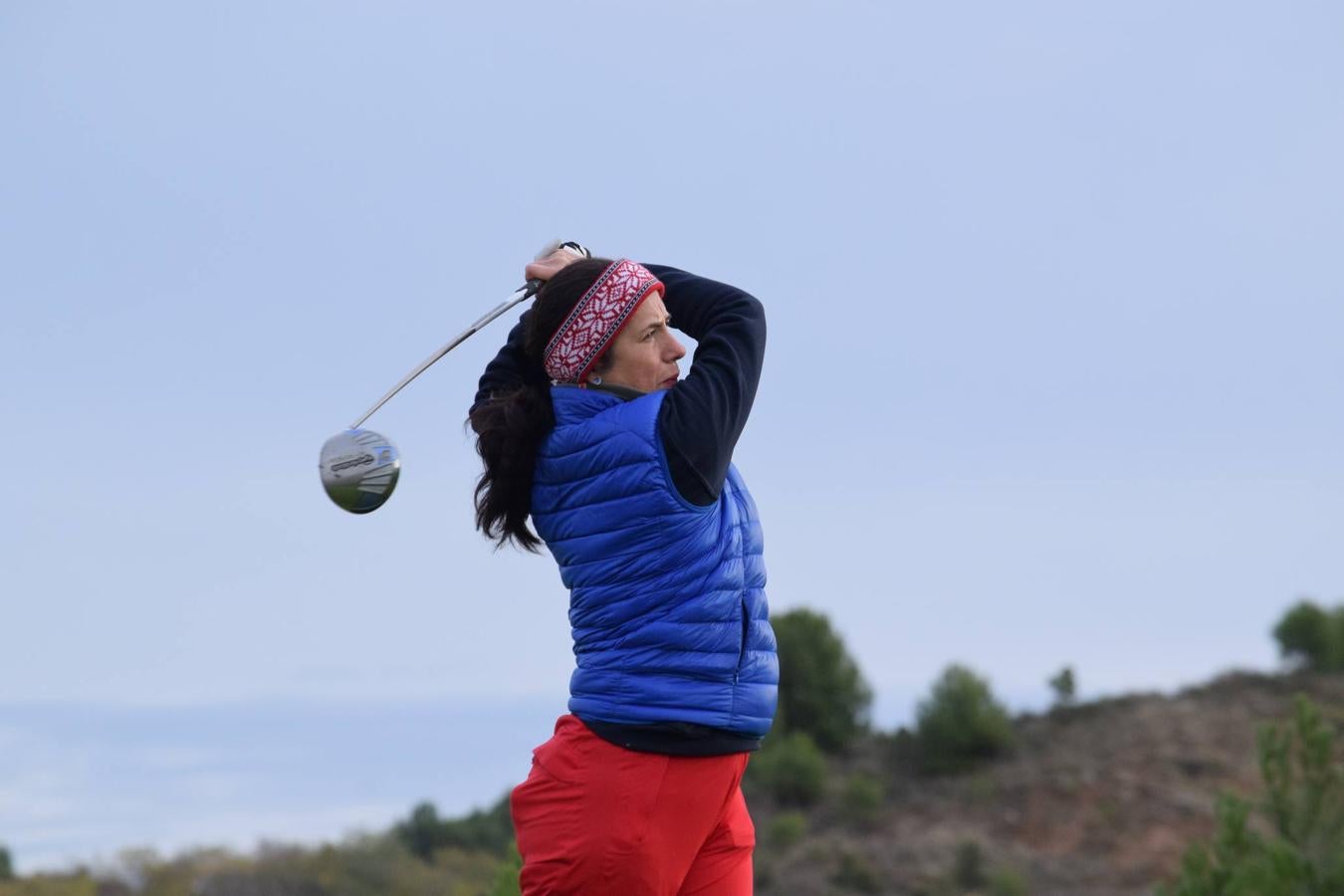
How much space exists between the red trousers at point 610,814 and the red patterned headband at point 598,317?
0.73 m

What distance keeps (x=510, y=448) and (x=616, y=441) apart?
0.74 ft

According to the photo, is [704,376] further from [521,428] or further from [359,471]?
[359,471]

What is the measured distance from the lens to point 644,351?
3.59m

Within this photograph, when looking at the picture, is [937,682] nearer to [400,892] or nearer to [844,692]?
[844,692]

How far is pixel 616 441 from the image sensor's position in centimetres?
344

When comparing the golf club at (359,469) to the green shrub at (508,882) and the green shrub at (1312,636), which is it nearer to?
the green shrub at (508,882)

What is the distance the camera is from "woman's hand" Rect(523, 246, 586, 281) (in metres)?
3.84

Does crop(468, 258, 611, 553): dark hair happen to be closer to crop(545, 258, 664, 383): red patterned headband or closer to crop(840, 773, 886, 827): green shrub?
crop(545, 258, 664, 383): red patterned headband

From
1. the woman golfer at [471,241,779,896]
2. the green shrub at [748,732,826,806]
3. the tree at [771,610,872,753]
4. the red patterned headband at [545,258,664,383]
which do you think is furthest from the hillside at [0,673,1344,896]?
the red patterned headband at [545,258,664,383]

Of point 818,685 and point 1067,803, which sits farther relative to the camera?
point 818,685

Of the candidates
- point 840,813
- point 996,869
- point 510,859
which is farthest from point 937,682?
point 510,859

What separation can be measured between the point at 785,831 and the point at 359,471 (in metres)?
15.6

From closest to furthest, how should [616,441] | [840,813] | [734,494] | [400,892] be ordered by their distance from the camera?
[616,441], [734,494], [400,892], [840,813]

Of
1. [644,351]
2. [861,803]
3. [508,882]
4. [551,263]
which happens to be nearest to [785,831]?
[861,803]
